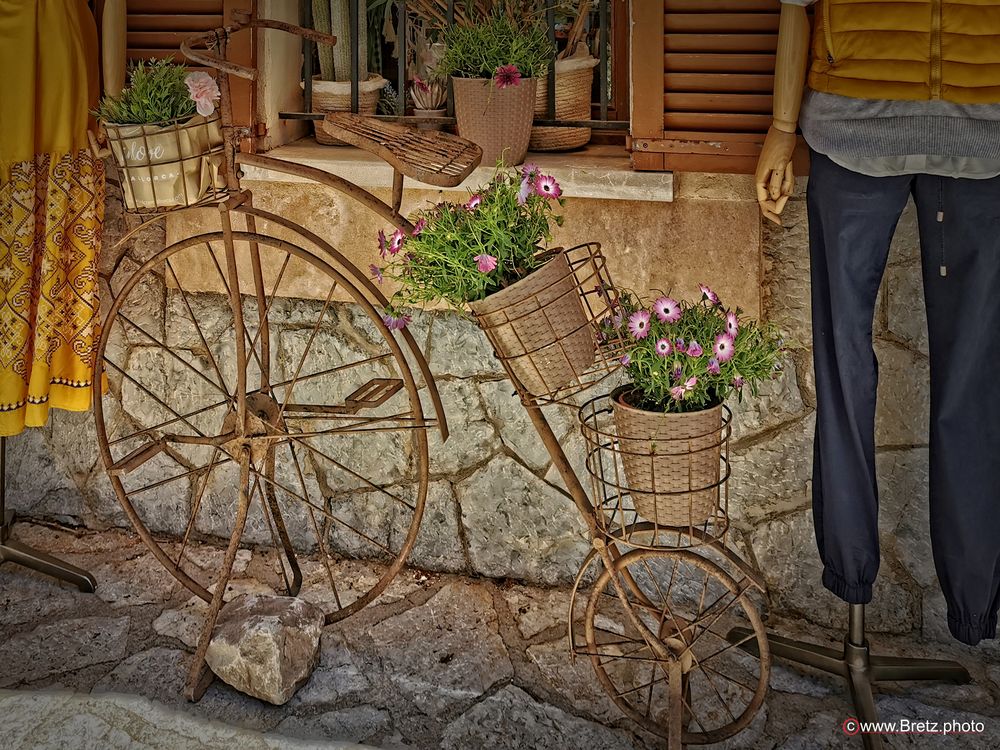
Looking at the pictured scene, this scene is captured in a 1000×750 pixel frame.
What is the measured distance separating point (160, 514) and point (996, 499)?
2462 millimetres

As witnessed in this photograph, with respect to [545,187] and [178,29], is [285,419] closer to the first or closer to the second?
[178,29]

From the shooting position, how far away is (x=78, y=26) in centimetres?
293

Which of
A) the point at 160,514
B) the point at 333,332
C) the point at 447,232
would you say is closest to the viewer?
the point at 447,232

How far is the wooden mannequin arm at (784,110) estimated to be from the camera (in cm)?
229

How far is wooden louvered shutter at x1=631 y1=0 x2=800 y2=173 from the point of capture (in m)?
2.59

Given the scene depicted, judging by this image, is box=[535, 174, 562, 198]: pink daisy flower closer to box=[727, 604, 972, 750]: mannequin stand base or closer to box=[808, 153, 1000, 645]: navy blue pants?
box=[808, 153, 1000, 645]: navy blue pants

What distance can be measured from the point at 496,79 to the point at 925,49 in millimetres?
1036

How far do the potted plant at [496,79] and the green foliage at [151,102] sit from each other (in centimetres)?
71

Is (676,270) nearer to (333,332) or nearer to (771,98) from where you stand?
(771,98)

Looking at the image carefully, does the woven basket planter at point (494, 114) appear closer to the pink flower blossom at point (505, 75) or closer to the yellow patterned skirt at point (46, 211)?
the pink flower blossom at point (505, 75)

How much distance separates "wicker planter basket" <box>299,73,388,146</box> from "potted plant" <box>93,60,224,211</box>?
30.7 inches

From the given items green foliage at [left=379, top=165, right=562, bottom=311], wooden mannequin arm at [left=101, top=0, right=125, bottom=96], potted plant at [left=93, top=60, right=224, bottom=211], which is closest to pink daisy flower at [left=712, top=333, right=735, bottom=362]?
green foliage at [left=379, top=165, right=562, bottom=311]

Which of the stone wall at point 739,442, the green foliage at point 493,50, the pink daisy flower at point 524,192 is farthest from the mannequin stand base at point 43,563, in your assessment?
the pink daisy flower at point 524,192

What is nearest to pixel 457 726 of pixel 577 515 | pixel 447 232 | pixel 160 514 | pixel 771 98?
pixel 577 515
